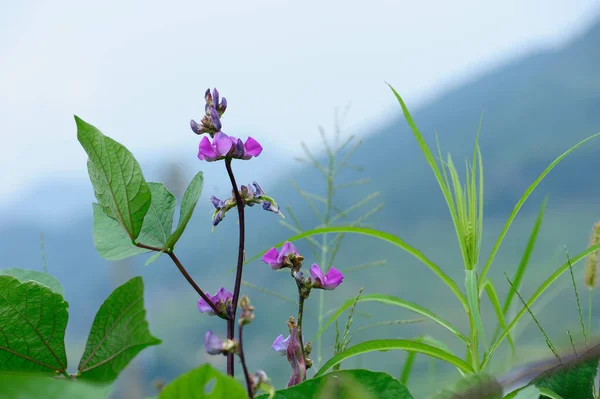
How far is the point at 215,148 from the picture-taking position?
1.36 feet

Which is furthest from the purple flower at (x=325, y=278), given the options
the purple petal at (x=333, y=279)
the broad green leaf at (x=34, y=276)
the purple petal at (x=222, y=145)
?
the broad green leaf at (x=34, y=276)

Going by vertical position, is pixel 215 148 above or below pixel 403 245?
above

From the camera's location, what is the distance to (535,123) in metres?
52.1

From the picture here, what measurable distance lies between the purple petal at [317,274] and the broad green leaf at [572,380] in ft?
0.52

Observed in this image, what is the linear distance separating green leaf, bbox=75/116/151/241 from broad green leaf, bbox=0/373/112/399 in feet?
0.55

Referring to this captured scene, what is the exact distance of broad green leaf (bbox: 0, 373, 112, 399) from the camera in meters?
0.19

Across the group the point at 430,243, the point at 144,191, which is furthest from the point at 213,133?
the point at 430,243

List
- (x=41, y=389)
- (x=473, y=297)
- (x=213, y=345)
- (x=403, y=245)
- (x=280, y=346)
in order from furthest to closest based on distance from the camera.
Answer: (x=403, y=245) < (x=473, y=297) < (x=280, y=346) < (x=213, y=345) < (x=41, y=389)

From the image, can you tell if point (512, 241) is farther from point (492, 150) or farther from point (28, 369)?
point (28, 369)

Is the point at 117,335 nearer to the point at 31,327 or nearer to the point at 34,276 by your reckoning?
the point at 31,327

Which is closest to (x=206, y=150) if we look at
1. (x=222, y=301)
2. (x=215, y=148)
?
(x=215, y=148)

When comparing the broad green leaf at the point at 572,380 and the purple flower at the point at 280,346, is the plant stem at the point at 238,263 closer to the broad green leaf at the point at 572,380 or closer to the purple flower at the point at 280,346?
the purple flower at the point at 280,346

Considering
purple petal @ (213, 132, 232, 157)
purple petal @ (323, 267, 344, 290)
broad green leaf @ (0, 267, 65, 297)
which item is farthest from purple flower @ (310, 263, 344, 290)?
broad green leaf @ (0, 267, 65, 297)

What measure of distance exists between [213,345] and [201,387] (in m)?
0.08
